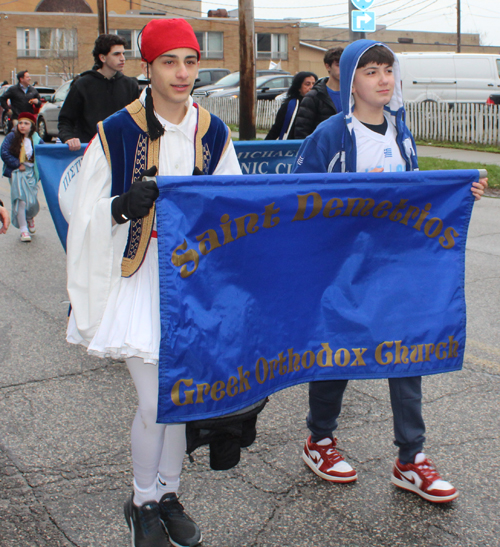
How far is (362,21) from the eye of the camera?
11.0 metres

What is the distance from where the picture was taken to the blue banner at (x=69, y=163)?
5.27 m

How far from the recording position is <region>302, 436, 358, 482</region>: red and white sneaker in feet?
10.7

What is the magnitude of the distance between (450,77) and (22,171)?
61.1 ft

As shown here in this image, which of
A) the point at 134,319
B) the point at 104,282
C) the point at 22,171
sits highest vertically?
the point at 22,171

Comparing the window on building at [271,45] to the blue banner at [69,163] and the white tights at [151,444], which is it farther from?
the white tights at [151,444]

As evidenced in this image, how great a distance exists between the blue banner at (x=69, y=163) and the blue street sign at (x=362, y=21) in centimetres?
590

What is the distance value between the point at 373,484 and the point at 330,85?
12.3 ft

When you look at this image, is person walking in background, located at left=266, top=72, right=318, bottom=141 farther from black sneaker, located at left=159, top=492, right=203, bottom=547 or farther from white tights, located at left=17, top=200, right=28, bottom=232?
black sneaker, located at left=159, top=492, right=203, bottom=547

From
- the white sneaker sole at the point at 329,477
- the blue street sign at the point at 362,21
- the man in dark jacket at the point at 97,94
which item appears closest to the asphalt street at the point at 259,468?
the white sneaker sole at the point at 329,477

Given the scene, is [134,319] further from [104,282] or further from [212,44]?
[212,44]

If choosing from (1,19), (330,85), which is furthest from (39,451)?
(1,19)

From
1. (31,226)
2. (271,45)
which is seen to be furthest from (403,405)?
(271,45)

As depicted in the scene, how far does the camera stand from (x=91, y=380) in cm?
459

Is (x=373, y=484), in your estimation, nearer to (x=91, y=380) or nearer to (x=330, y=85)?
(x=91, y=380)
